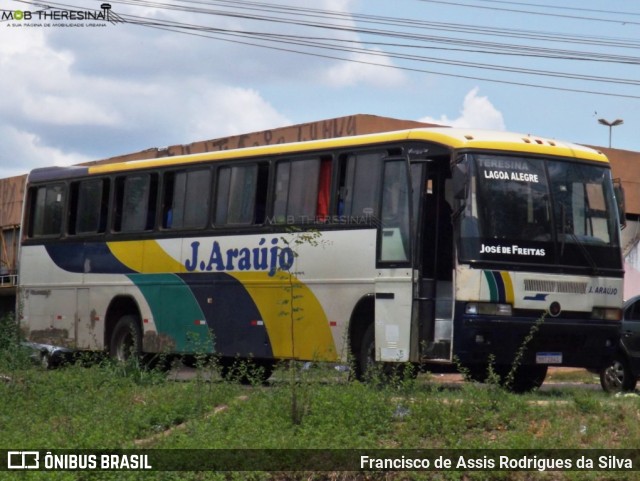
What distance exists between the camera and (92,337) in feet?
70.6

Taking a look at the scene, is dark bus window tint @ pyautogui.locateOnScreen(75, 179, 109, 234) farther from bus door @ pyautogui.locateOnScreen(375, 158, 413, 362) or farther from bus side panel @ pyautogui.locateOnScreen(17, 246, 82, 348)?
bus door @ pyautogui.locateOnScreen(375, 158, 413, 362)

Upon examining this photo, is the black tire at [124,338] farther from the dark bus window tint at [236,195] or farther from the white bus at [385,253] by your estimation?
the dark bus window tint at [236,195]

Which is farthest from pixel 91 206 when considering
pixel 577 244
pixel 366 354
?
pixel 577 244

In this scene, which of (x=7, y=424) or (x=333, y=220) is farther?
(x=333, y=220)

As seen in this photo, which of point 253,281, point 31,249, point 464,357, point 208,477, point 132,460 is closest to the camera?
point 208,477

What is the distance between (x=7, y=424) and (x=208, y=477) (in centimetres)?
376

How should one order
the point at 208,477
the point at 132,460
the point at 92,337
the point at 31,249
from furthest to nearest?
1. the point at 31,249
2. the point at 92,337
3. the point at 132,460
4. the point at 208,477

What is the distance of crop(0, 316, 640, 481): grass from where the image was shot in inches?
409

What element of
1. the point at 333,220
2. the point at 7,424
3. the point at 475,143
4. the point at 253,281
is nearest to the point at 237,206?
the point at 253,281

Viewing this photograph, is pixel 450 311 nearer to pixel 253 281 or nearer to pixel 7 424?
pixel 253 281

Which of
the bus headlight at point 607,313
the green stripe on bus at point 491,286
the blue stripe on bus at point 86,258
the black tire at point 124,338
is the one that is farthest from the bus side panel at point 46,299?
the bus headlight at point 607,313

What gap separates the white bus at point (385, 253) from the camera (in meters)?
14.8

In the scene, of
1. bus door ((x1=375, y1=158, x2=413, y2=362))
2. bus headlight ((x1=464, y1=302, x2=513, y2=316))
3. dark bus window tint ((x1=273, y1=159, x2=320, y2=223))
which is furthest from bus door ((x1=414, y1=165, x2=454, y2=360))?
dark bus window tint ((x1=273, y1=159, x2=320, y2=223))

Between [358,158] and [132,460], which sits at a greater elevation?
[358,158]
